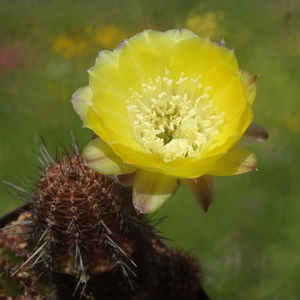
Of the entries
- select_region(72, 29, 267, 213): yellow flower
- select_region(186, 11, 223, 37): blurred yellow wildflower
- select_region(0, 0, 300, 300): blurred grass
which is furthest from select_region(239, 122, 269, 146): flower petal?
select_region(186, 11, 223, 37): blurred yellow wildflower

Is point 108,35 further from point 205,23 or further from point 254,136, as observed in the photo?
point 254,136

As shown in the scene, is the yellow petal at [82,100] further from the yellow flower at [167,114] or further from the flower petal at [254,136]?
the flower petal at [254,136]

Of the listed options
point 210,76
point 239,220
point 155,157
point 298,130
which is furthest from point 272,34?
point 155,157

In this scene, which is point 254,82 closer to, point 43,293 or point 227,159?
point 227,159

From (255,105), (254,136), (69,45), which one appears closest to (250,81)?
(254,136)

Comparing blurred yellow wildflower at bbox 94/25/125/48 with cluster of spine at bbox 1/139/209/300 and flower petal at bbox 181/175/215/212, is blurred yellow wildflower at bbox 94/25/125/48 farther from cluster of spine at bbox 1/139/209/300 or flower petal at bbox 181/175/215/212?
flower petal at bbox 181/175/215/212
